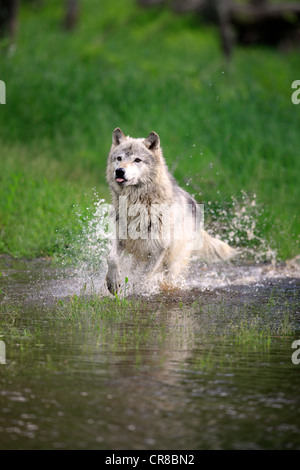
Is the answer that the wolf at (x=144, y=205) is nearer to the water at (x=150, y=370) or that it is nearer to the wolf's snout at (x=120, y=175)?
the wolf's snout at (x=120, y=175)

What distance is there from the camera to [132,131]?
1392 cm

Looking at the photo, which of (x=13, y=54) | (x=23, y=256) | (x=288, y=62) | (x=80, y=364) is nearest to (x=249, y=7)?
(x=288, y=62)

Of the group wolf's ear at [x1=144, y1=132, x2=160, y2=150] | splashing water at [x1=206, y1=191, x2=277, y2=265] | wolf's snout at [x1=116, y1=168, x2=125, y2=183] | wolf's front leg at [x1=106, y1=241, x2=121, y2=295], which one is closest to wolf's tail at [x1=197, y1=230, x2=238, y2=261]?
splashing water at [x1=206, y1=191, x2=277, y2=265]

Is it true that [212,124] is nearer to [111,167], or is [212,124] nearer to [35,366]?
[111,167]

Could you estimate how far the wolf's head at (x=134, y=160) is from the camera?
7.18 m

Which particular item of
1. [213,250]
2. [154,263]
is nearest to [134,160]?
[154,263]

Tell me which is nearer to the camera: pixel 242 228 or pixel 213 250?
pixel 213 250

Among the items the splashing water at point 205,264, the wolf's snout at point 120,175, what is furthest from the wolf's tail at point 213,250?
the wolf's snout at point 120,175

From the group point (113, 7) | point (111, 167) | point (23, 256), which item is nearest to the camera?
point (111, 167)

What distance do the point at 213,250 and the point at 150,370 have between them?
13.4 ft

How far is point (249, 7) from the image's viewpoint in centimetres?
2488

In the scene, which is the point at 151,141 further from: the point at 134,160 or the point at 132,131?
the point at 132,131

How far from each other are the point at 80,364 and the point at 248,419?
4.35 feet
